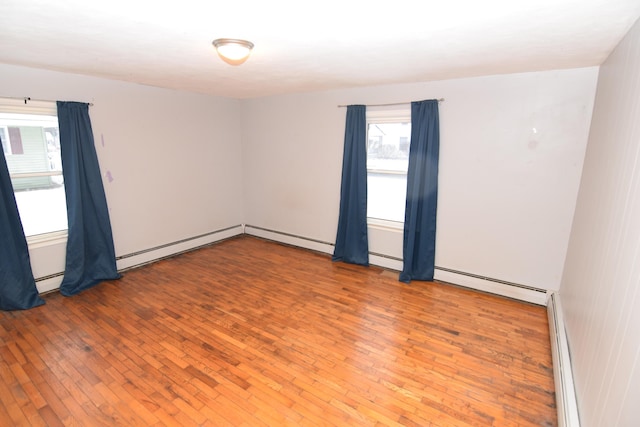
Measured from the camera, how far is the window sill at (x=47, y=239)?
11.4 ft

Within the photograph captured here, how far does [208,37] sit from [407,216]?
290 cm

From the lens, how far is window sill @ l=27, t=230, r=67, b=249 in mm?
3467

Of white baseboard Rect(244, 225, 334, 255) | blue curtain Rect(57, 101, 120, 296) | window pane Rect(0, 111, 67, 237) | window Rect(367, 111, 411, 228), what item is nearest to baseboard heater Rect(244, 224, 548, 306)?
white baseboard Rect(244, 225, 334, 255)

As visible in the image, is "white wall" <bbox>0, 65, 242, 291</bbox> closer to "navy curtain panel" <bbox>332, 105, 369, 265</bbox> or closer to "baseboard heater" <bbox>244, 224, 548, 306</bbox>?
"baseboard heater" <bbox>244, 224, 548, 306</bbox>

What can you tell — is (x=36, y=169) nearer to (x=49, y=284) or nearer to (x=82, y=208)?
(x=82, y=208)

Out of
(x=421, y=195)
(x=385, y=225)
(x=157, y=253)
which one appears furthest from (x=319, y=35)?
(x=157, y=253)

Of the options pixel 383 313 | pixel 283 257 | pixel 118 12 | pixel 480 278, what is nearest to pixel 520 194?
pixel 480 278

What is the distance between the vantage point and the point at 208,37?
2213 mm

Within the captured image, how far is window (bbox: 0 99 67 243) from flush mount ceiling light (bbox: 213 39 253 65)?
2.42 metres

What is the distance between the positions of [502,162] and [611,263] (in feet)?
6.37

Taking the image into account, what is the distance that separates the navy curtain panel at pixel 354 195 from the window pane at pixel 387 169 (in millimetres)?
168

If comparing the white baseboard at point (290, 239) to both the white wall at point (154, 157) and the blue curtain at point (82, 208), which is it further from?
the blue curtain at point (82, 208)

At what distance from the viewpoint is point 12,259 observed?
3.17 meters

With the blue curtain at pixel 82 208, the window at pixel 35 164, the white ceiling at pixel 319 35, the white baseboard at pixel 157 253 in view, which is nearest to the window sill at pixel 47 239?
the window at pixel 35 164
